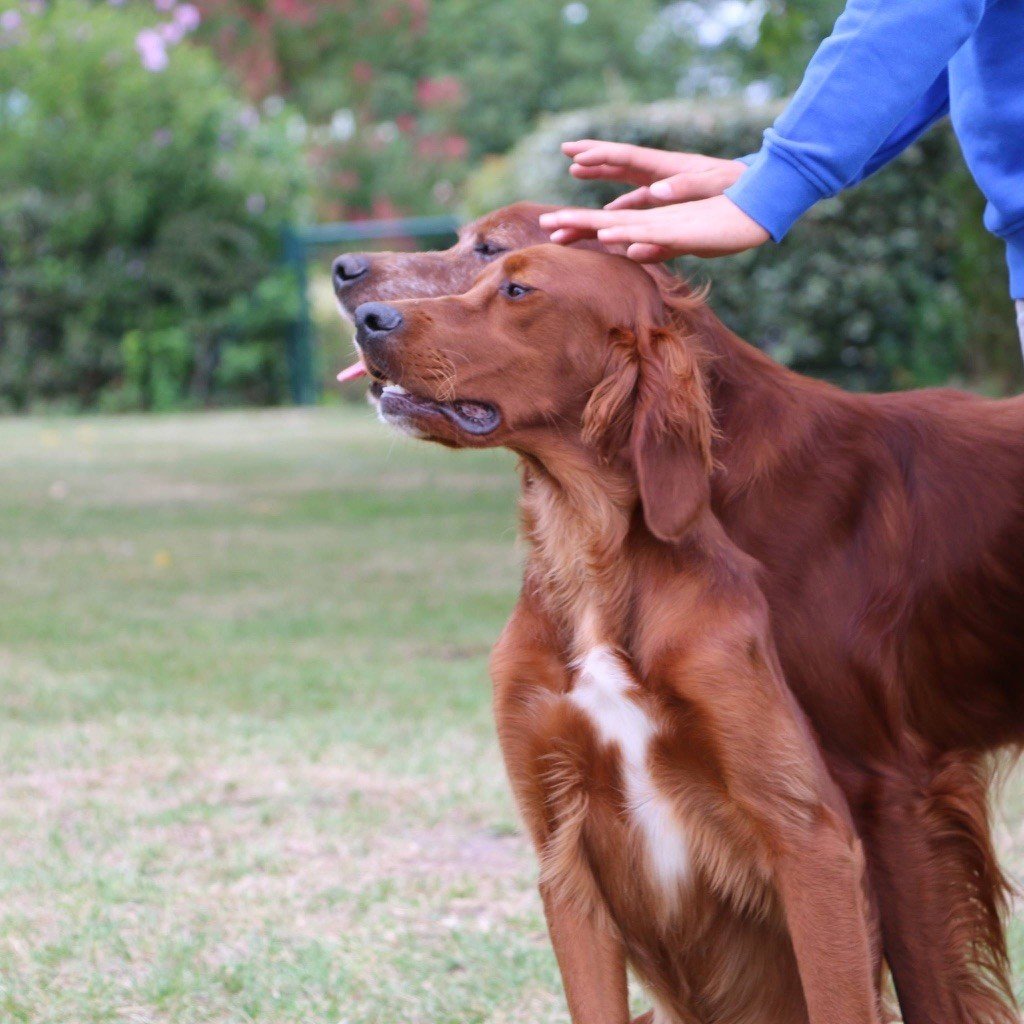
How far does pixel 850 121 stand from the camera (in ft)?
6.93

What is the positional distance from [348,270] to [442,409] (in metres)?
1.10

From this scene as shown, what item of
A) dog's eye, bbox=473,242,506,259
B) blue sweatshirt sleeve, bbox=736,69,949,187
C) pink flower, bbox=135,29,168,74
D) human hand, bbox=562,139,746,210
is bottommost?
dog's eye, bbox=473,242,506,259

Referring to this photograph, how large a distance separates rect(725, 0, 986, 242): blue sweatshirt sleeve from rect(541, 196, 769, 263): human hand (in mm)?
24

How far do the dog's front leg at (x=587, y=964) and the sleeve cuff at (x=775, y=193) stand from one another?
103 cm

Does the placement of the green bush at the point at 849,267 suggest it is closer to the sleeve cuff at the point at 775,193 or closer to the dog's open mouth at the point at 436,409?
the dog's open mouth at the point at 436,409

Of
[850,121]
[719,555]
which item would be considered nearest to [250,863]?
[719,555]

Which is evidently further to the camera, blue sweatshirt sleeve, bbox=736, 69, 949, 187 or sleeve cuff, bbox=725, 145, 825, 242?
blue sweatshirt sleeve, bbox=736, 69, 949, 187

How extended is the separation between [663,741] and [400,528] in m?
6.30

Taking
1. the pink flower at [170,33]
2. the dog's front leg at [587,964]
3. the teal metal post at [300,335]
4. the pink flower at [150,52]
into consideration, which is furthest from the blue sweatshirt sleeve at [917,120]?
the pink flower at [170,33]

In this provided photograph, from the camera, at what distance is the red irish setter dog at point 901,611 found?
7.79 feet

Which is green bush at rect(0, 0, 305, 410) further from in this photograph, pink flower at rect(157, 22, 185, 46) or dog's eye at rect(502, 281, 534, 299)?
dog's eye at rect(502, 281, 534, 299)

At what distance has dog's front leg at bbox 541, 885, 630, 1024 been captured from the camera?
2.36 m

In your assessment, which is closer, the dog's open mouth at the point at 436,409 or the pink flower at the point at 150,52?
the dog's open mouth at the point at 436,409

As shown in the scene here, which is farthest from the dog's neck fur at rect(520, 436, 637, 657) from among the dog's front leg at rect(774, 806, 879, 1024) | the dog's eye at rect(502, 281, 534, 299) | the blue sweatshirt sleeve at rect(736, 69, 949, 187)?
the blue sweatshirt sleeve at rect(736, 69, 949, 187)
